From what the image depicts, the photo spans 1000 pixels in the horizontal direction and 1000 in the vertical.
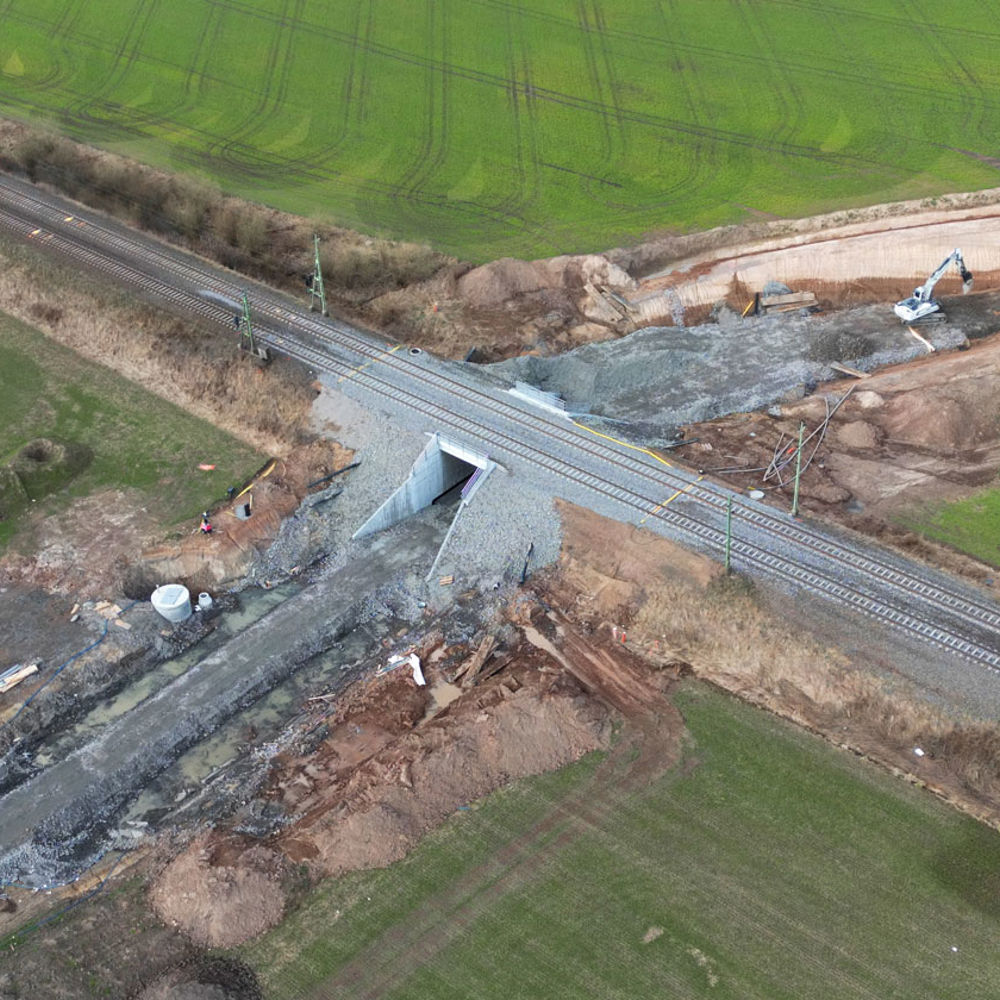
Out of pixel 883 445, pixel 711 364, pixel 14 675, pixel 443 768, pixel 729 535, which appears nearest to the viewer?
pixel 443 768

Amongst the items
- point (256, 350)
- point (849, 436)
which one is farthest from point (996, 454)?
point (256, 350)

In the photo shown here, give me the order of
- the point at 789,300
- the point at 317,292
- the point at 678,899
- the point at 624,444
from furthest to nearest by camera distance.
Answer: the point at 789,300
the point at 317,292
the point at 624,444
the point at 678,899

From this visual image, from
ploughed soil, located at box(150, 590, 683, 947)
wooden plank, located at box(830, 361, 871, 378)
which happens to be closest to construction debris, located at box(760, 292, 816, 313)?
wooden plank, located at box(830, 361, 871, 378)

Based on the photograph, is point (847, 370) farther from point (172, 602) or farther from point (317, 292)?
point (172, 602)

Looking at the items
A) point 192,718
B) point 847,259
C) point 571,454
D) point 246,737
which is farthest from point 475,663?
point 847,259

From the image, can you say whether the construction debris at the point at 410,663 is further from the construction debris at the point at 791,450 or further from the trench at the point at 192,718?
the construction debris at the point at 791,450

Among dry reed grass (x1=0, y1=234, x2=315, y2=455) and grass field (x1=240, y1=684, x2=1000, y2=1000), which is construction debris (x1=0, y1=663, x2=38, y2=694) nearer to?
dry reed grass (x1=0, y1=234, x2=315, y2=455)

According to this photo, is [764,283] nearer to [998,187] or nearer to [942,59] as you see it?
[998,187]
